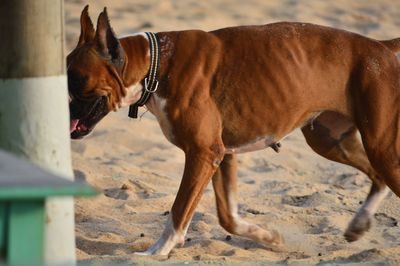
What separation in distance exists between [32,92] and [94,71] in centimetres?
125

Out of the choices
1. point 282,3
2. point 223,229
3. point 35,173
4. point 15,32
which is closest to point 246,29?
point 223,229

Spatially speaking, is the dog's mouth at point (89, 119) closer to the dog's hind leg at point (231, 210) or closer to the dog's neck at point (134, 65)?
the dog's neck at point (134, 65)

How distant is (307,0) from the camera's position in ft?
50.3

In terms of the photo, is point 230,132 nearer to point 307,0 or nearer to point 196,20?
point 196,20

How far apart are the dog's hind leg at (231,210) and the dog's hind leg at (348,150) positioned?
1.61 ft

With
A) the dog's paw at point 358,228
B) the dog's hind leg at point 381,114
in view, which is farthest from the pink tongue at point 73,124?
the dog's paw at point 358,228

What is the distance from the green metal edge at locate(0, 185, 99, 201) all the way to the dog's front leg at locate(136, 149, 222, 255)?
300cm

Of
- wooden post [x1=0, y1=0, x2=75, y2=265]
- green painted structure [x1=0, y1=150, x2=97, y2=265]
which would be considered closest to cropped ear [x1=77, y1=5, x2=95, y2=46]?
wooden post [x1=0, y1=0, x2=75, y2=265]

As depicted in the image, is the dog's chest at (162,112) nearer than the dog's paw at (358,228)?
Yes

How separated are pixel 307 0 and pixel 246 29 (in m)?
8.35

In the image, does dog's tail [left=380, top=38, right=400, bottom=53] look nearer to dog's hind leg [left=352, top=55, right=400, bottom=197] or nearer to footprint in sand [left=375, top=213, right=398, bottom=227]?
dog's hind leg [left=352, top=55, right=400, bottom=197]

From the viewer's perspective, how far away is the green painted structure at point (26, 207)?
3621 millimetres

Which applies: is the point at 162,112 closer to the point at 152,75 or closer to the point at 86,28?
the point at 152,75

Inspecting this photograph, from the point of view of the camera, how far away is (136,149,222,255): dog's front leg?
21.9 feet
